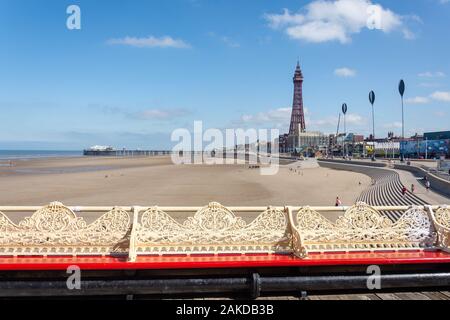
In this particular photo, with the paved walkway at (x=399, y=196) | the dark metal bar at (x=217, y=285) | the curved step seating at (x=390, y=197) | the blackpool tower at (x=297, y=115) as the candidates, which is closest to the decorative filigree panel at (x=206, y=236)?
the dark metal bar at (x=217, y=285)

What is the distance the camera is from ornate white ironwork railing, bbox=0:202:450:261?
407 cm

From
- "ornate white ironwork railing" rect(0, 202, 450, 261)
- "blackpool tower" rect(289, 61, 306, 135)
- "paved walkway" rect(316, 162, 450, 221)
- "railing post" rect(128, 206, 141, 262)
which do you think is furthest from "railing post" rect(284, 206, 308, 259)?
"blackpool tower" rect(289, 61, 306, 135)

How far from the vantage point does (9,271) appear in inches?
150

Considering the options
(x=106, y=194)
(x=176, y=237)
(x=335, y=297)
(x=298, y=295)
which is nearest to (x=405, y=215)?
(x=335, y=297)

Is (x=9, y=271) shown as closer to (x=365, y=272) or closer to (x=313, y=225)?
(x=313, y=225)

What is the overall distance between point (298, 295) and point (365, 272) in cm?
82

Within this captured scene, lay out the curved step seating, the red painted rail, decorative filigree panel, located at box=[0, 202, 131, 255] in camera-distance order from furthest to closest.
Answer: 1. the curved step seating
2. decorative filigree panel, located at box=[0, 202, 131, 255]
3. the red painted rail

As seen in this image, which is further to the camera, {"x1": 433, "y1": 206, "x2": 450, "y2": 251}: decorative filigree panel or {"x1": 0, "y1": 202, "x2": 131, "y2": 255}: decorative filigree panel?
{"x1": 433, "y1": 206, "x2": 450, "y2": 251}: decorative filigree panel

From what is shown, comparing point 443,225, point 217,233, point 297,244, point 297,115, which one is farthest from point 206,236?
point 297,115

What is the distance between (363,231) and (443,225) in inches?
42.8

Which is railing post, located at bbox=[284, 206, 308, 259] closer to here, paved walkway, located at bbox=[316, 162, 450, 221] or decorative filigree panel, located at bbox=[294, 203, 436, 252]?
decorative filigree panel, located at bbox=[294, 203, 436, 252]

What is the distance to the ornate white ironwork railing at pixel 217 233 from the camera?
407 cm

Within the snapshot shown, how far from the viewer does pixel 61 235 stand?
4.09 metres

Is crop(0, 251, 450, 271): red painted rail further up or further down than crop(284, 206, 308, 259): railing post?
further down
